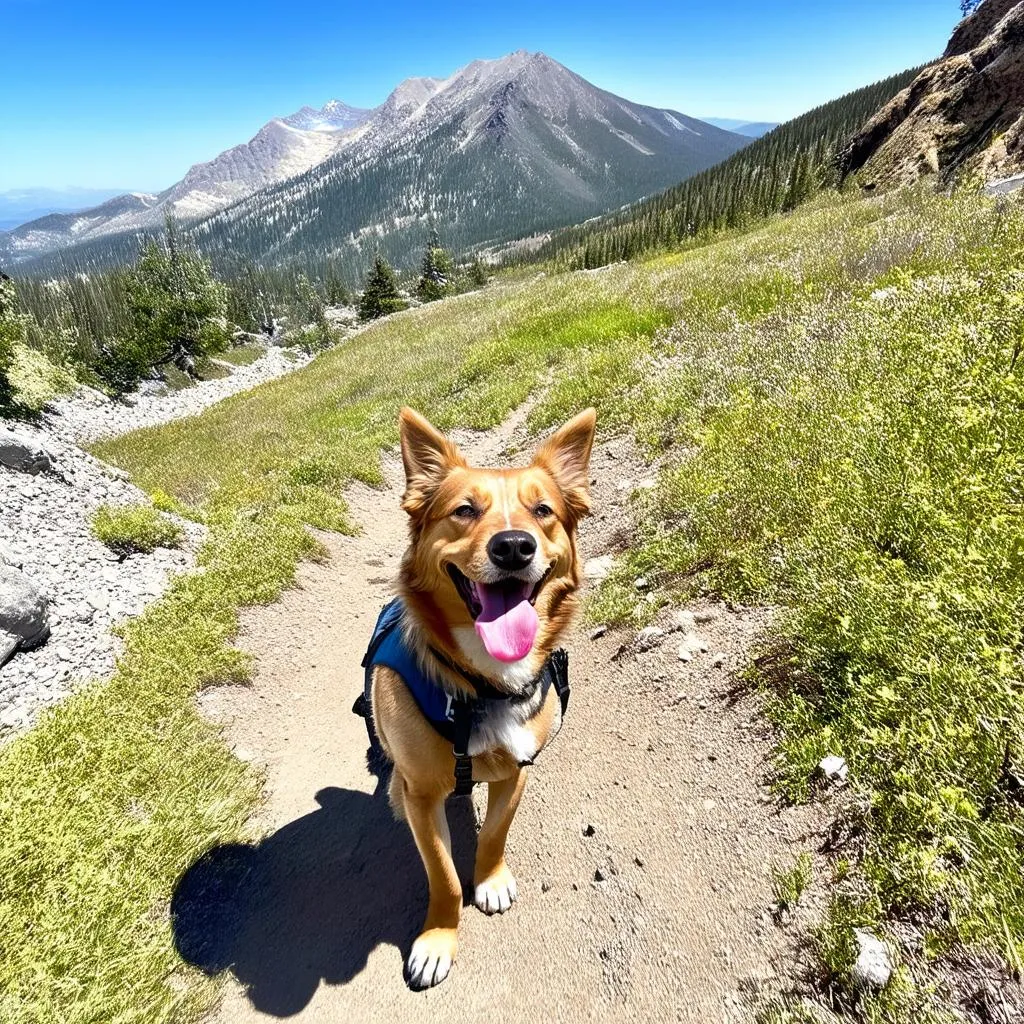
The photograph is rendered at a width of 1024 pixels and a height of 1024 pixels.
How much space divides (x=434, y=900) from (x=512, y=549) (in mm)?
2516

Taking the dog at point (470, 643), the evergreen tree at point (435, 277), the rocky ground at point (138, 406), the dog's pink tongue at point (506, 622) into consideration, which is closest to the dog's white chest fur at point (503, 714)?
the dog at point (470, 643)

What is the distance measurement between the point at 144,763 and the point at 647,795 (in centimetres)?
407

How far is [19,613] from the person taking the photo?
564 cm

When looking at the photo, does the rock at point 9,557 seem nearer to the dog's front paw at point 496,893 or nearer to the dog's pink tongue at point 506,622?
the dog's pink tongue at point 506,622

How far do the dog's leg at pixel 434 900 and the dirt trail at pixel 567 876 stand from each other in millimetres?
116

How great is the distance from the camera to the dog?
3383mm

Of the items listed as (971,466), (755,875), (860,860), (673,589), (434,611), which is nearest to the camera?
(860,860)

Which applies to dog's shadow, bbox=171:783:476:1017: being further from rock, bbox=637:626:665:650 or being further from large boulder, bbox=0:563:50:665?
large boulder, bbox=0:563:50:665

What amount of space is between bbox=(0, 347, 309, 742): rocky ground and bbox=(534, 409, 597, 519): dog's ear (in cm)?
511

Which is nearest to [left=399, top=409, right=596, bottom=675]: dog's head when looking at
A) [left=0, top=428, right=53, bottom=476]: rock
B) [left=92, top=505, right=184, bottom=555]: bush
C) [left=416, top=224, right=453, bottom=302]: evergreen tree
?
[left=92, top=505, right=184, bottom=555]: bush

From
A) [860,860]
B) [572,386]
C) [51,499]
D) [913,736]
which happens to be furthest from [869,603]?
[51,499]

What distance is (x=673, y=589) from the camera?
556 centimetres

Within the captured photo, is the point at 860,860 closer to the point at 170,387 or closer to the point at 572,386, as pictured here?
the point at 572,386

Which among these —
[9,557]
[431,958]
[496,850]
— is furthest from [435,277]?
[431,958]
